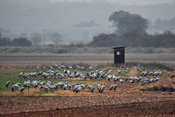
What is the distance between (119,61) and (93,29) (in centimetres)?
15371

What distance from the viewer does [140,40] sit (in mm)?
86750

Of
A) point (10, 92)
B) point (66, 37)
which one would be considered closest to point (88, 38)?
point (66, 37)

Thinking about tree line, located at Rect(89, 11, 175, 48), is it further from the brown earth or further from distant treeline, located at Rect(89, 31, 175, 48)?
the brown earth

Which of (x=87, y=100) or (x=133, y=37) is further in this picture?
(x=133, y=37)

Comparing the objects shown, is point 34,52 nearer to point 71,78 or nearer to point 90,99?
point 71,78

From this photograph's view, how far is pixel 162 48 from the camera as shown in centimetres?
7794

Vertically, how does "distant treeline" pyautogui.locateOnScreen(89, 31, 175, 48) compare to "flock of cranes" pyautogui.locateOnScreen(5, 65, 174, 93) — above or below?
above

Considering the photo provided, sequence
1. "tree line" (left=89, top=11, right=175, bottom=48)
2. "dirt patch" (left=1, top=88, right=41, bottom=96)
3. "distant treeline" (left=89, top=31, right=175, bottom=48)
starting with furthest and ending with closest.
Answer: "tree line" (left=89, top=11, right=175, bottom=48) < "distant treeline" (left=89, top=31, right=175, bottom=48) < "dirt patch" (left=1, top=88, right=41, bottom=96)

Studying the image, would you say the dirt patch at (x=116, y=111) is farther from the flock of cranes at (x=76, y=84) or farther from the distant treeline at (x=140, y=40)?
the distant treeline at (x=140, y=40)

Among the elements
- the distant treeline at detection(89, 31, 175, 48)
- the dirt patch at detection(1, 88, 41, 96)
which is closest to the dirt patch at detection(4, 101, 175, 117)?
the dirt patch at detection(1, 88, 41, 96)

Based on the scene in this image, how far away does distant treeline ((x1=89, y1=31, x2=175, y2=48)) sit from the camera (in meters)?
82.8

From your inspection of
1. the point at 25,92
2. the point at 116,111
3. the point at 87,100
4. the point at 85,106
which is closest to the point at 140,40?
the point at 25,92

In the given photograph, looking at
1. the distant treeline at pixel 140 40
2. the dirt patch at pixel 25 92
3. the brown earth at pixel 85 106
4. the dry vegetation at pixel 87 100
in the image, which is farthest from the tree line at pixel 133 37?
the brown earth at pixel 85 106

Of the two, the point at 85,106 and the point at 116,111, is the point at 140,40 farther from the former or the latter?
the point at 116,111
